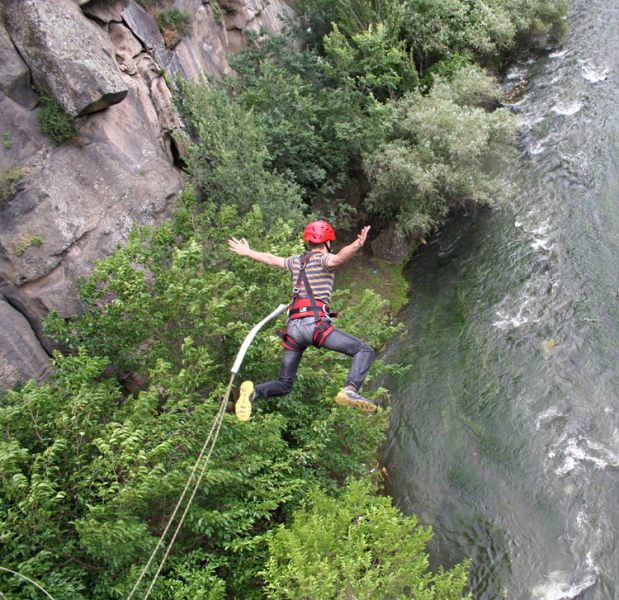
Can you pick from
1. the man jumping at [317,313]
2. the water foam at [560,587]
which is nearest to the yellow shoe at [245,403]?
the man jumping at [317,313]

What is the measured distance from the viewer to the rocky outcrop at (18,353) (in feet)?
32.2

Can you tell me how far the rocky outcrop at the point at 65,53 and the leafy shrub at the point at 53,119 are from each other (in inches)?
5.4

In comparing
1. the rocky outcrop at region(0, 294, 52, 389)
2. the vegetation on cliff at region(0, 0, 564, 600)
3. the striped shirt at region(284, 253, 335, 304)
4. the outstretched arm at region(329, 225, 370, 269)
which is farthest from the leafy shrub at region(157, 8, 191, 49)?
the outstretched arm at region(329, 225, 370, 269)

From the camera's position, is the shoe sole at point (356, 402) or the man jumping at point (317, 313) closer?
the shoe sole at point (356, 402)

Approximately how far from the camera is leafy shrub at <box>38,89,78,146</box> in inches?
450

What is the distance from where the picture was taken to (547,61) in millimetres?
22547

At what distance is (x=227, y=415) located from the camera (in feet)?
24.4

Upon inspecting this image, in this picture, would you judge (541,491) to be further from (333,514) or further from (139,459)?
(139,459)

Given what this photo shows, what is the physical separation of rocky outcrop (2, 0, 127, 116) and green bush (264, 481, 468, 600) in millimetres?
10025

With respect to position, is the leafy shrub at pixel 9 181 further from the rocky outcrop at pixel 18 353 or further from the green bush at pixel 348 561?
the green bush at pixel 348 561

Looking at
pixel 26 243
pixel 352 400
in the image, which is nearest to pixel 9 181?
pixel 26 243

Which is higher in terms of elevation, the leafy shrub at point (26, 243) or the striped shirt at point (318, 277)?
the leafy shrub at point (26, 243)

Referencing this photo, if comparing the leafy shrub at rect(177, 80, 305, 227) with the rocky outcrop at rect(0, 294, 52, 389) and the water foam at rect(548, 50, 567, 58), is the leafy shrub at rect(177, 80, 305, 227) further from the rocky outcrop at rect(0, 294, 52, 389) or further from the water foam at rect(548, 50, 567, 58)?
the water foam at rect(548, 50, 567, 58)

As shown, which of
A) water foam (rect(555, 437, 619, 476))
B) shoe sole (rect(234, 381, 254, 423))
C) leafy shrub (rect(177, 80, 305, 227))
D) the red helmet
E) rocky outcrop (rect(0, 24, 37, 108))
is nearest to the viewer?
shoe sole (rect(234, 381, 254, 423))
